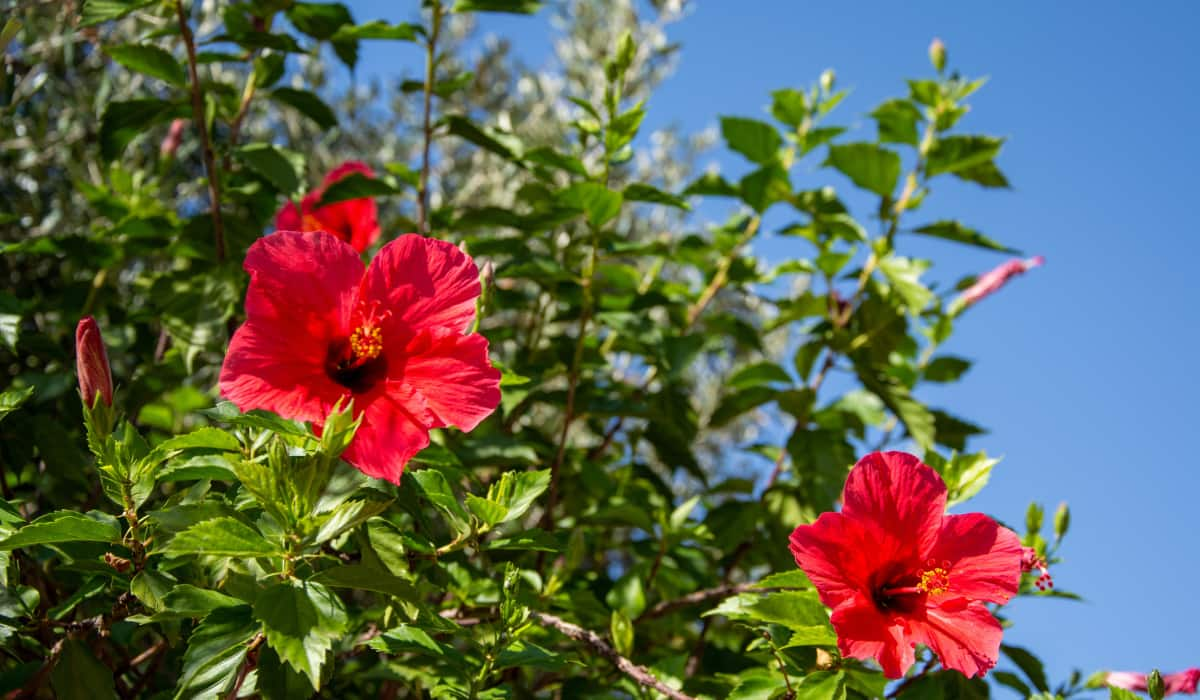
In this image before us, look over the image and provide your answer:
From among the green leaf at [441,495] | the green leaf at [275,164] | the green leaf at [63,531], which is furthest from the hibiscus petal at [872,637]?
the green leaf at [275,164]

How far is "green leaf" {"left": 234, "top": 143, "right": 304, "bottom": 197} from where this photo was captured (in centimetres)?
193

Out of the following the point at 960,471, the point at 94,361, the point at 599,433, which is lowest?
the point at 599,433

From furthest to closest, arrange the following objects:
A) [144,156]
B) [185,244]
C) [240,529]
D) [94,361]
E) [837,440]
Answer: [144,156]
[837,440]
[185,244]
[94,361]
[240,529]

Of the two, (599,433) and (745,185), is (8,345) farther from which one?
(745,185)

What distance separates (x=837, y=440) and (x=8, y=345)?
1.74 m

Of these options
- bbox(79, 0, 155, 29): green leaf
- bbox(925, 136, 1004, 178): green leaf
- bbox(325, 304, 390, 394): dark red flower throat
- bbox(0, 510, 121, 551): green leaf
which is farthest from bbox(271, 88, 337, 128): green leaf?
bbox(925, 136, 1004, 178): green leaf

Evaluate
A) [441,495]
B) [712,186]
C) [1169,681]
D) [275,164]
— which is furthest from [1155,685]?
[275,164]

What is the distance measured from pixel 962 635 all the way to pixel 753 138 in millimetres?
1497

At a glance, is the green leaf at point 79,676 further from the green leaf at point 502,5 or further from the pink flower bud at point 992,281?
the pink flower bud at point 992,281

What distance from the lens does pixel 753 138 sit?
2.51 meters

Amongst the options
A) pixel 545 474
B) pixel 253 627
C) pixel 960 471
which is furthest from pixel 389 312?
pixel 960 471

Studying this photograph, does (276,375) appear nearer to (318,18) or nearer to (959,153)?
(318,18)

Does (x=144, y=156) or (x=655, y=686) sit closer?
(x=655, y=686)

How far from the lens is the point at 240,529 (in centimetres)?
111
